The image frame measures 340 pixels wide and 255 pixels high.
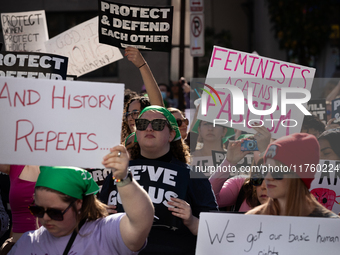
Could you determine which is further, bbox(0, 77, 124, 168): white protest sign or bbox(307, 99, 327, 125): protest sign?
bbox(307, 99, 327, 125): protest sign

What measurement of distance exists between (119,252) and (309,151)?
40.3 inches

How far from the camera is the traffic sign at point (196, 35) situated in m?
7.87

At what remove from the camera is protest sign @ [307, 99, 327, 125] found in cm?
454

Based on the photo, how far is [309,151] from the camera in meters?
2.16

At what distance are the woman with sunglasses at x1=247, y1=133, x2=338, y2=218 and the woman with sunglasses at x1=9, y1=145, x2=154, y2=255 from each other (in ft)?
2.03

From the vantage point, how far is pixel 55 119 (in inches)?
80.9

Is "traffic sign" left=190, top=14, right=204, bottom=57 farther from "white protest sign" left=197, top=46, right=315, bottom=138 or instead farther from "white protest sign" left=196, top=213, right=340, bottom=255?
"white protest sign" left=196, top=213, right=340, bottom=255

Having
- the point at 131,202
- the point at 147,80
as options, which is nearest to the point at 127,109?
the point at 147,80

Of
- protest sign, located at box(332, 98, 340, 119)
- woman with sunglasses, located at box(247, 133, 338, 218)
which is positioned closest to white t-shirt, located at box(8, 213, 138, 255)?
woman with sunglasses, located at box(247, 133, 338, 218)

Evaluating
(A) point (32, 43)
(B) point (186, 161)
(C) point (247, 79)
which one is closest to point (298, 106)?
(C) point (247, 79)

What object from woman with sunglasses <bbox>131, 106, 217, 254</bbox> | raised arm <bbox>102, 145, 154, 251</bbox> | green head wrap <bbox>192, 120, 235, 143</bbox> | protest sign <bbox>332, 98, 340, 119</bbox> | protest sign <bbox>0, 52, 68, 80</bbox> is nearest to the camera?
raised arm <bbox>102, 145, 154, 251</bbox>

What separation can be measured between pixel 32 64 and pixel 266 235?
7.02 ft

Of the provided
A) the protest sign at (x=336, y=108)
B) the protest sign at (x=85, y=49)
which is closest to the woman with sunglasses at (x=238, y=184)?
the protest sign at (x=336, y=108)

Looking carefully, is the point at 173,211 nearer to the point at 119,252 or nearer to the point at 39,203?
the point at 119,252
